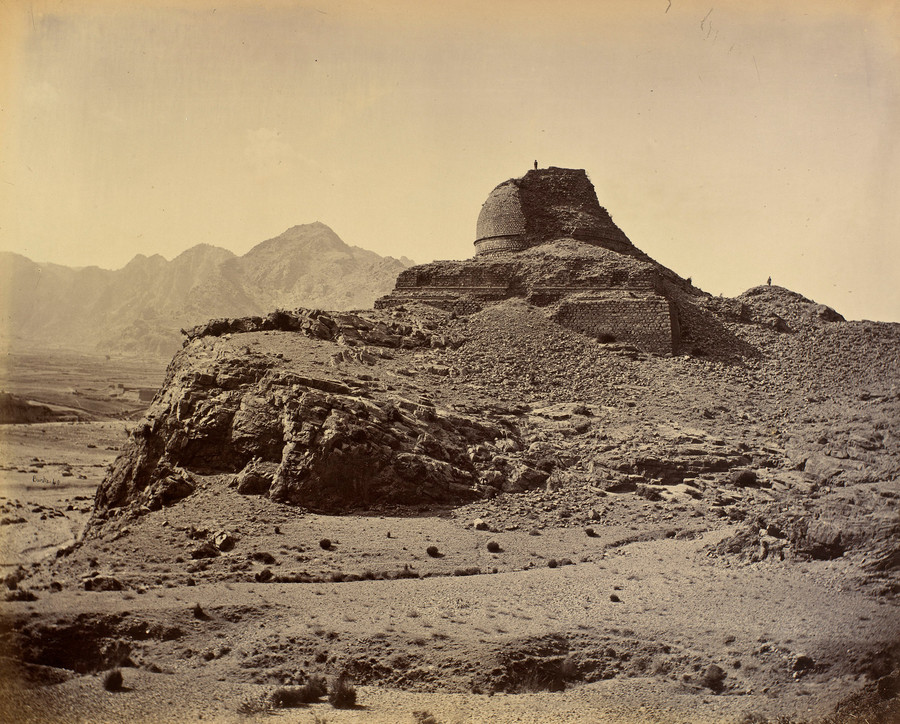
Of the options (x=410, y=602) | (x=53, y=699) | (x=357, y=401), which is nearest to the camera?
(x=53, y=699)

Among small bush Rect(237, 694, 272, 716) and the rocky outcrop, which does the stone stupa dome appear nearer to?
the rocky outcrop

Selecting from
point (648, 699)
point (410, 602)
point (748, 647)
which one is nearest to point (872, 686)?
point (748, 647)

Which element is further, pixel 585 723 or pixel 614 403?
pixel 614 403

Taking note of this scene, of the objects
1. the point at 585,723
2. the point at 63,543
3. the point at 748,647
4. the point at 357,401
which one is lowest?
the point at 63,543

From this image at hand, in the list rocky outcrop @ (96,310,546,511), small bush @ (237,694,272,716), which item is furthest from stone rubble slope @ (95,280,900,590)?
small bush @ (237,694,272,716)

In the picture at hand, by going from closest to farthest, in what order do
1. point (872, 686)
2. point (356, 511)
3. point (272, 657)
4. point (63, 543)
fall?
point (872, 686)
point (272, 657)
point (356, 511)
point (63, 543)

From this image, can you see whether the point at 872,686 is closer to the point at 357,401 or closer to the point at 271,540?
the point at 271,540

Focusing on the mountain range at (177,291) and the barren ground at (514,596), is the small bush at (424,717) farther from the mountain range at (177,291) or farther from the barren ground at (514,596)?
the mountain range at (177,291)
